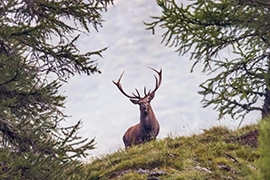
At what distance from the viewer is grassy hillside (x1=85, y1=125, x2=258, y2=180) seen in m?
7.85

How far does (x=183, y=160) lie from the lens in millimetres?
8391

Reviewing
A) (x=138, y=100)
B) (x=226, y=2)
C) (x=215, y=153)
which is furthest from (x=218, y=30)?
(x=138, y=100)

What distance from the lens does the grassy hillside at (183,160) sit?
25.7 ft

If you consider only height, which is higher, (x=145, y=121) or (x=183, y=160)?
(x=145, y=121)

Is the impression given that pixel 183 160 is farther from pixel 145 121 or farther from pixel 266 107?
pixel 145 121

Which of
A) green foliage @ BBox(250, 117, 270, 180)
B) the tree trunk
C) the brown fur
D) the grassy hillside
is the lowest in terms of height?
green foliage @ BBox(250, 117, 270, 180)

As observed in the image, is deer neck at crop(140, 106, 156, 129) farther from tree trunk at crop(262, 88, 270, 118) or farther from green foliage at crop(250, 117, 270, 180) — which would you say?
green foliage at crop(250, 117, 270, 180)

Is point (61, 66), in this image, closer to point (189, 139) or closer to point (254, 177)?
point (189, 139)

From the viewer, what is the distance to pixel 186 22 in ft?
28.6

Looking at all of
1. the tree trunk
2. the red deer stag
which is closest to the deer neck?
the red deer stag

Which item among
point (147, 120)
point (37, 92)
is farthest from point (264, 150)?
point (147, 120)

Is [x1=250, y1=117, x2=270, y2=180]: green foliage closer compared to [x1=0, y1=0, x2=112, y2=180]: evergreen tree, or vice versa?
[x1=250, y1=117, x2=270, y2=180]: green foliage

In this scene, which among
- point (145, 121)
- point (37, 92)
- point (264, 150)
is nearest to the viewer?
point (264, 150)

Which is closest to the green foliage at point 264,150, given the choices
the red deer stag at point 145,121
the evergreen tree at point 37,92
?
the evergreen tree at point 37,92
